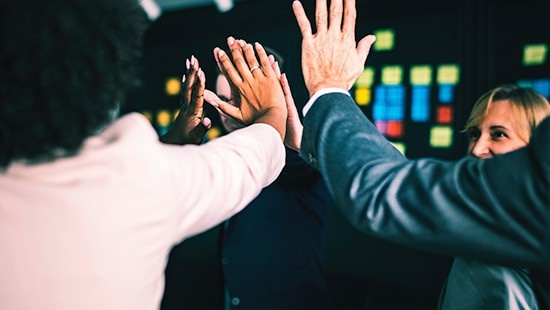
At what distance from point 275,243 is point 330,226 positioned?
5.21 ft

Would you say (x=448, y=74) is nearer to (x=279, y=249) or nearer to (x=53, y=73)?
(x=279, y=249)

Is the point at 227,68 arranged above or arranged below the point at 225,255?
above

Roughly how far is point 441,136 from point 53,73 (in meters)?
2.53

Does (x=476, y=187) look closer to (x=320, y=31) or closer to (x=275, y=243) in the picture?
(x=320, y=31)

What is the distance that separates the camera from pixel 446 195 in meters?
0.54

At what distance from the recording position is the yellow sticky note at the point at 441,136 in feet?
8.52

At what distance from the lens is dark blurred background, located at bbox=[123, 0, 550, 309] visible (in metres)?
2.40

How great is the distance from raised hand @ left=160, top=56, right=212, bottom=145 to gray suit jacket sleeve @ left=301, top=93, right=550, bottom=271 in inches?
17.2

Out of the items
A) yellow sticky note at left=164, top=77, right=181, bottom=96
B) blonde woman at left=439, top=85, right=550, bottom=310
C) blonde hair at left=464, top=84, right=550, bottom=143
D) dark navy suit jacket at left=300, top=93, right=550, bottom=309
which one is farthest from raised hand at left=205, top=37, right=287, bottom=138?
yellow sticky note at left=164, top=77, right=181, bottom=96

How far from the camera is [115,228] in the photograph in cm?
49

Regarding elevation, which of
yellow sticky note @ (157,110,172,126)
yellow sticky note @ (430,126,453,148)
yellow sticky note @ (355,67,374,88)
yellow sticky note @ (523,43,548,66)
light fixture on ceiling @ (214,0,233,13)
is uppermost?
light fixture on ceiling @ (214,0,233,13)

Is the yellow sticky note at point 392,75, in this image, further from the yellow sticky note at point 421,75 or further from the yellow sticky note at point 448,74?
the yellow sticky note at point 448,74

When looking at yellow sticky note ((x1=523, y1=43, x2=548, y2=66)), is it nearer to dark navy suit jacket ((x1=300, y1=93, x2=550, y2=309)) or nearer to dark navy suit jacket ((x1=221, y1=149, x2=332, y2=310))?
dark navy suit jacket ((x1=221, y1=149, x2=332, y2=310))

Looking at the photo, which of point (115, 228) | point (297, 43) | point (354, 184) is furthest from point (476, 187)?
point (297, 43)
